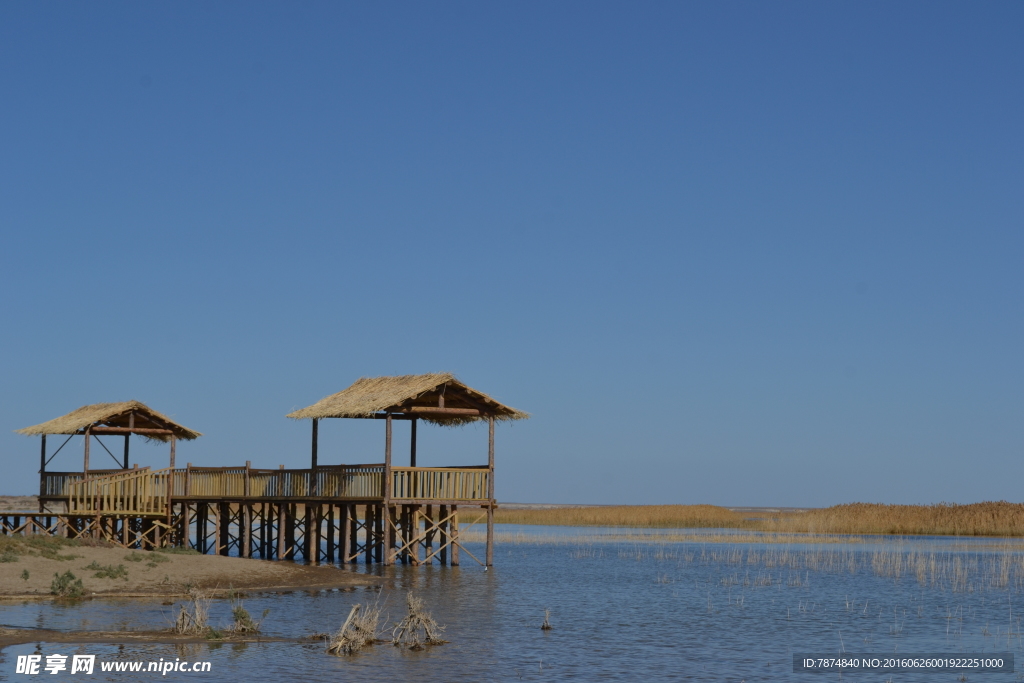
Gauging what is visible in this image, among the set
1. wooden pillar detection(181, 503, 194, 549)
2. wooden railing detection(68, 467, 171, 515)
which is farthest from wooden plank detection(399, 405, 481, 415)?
wooden railing detection(68, 467, 171, 515)

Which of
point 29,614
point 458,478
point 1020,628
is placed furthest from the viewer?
point 458,478

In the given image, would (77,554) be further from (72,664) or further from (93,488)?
(72,664)

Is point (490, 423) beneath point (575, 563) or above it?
above

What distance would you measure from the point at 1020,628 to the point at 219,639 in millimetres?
15573

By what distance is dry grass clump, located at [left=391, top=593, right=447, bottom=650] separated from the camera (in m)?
19.7

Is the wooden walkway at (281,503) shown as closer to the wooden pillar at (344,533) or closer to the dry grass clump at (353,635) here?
the wooden pillar at (344,533)

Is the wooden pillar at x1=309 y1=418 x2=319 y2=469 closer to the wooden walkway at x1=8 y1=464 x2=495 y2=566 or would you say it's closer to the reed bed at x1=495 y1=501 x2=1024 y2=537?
the wooden walkway at x1=8 y1=464 x2=495 y2=566

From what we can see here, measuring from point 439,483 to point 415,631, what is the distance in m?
16.2

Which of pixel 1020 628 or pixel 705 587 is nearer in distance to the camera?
pixel 1020 628

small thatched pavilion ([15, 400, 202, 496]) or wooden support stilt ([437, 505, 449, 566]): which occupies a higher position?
small thatched pavilion ([15, 400, 202, 496])

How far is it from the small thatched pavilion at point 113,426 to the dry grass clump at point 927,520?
3674 centimetres

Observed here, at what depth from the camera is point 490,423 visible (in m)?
37.1

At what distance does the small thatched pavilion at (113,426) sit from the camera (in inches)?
1635

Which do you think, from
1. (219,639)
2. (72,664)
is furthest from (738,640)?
(72,664)
